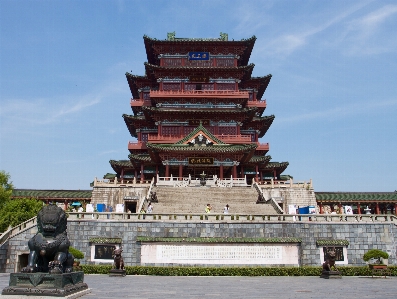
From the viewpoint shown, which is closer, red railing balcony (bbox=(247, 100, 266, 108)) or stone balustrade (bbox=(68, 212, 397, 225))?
stone balustrade (bbox=(68, 212, 397, 225))

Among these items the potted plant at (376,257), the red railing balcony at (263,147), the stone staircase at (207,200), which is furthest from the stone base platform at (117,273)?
the red railing balcony at (263,147)

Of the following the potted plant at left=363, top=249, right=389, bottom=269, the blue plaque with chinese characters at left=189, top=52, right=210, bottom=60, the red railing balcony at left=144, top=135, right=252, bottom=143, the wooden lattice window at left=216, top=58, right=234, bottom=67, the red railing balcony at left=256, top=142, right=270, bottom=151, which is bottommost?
the potted plant at left=363, top=249, right=389, bottom=269

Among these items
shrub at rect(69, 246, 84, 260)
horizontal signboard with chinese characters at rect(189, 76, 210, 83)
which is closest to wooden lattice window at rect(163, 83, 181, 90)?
horizontal signboard with chinese characters at rect(189, 76, 210, 83)

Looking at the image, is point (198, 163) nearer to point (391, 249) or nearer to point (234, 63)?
point (234, 63)

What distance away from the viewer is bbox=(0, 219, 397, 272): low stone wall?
2336cm

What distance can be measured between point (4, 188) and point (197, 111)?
22056 mm

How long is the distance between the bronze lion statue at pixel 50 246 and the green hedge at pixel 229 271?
411 inches

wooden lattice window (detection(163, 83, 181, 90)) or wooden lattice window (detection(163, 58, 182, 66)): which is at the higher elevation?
wooden lattice window (detection(163, 58, 182, 66))

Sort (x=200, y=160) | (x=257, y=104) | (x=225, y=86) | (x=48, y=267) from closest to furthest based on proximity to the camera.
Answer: (x=48, y=267) < (x=200, y=160) < (x=225, y=86) < (x=257, y=104)

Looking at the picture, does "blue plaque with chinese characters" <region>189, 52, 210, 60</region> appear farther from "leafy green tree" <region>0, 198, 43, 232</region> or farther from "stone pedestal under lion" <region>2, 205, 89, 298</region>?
"stone pedestal under lion" <region>2, 205, 89, 298</region>

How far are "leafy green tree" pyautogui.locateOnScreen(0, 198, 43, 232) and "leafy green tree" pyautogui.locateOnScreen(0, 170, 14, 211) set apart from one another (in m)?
3.32

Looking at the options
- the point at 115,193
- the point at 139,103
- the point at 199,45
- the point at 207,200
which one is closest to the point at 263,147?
the point at 199,45

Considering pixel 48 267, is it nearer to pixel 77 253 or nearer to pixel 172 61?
pixel 77 253

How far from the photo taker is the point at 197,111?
1759 inches
